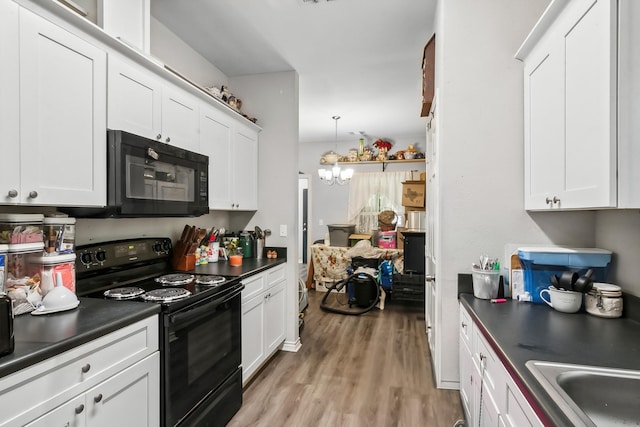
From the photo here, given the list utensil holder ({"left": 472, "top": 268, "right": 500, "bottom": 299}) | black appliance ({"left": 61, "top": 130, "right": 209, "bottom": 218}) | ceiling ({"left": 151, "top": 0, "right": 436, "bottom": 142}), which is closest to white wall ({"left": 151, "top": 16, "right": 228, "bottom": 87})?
ceiling ({"left": 151, "top": 0, "right": 436, "bottom": 142})

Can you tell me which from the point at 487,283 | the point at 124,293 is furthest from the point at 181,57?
the point at 487,283

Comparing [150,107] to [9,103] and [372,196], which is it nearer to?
[9,103]

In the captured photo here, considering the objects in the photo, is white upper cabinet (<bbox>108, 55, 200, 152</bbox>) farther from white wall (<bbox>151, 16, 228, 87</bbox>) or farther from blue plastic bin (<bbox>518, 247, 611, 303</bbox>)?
blue plastic bin (<bbox>518, 247, 611, 303</bbox>)

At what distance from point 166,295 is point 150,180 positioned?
0.65m

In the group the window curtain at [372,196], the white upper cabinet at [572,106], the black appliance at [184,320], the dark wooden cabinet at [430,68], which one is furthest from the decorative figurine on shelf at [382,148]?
the black appliance at [184,320]

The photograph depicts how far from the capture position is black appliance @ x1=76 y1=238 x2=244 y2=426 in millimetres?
1528

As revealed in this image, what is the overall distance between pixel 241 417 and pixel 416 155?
500 cm

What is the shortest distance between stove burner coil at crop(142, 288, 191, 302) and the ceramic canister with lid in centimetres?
198

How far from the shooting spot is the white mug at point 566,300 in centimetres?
155

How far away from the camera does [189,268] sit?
2350mm

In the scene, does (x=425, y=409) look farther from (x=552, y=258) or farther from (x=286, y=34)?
(x=286, y=34)

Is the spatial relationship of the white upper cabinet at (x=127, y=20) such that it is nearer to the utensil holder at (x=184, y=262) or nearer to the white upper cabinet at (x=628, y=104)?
the utensil holder at (x=184, y=262)

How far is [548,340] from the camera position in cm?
124

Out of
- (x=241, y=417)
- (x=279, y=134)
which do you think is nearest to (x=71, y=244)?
(x=241, y=417)
